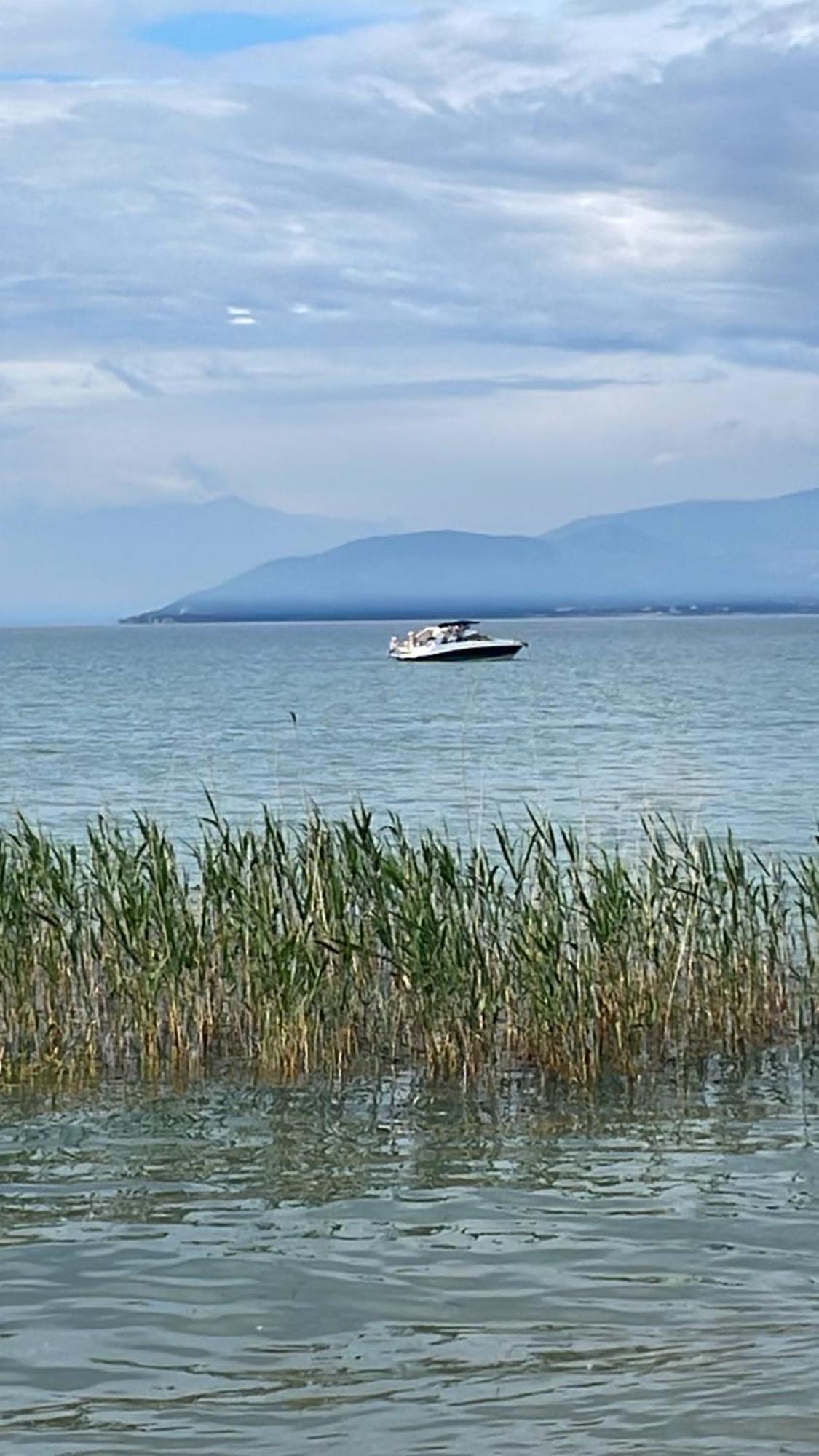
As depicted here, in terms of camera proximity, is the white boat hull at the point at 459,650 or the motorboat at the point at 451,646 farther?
the motorboat at the point at 451,646

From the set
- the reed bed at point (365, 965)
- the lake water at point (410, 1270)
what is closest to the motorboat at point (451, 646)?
the reed bed at point (365, 965)

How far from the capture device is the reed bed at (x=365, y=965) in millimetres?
12750

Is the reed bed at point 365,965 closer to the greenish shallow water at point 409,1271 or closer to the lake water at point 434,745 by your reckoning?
the greenish shallow water at point 409,1271

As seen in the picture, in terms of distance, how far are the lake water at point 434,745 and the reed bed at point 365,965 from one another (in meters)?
1.11

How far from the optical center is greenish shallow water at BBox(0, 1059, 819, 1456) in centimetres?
743

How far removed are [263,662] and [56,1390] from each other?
12960cm

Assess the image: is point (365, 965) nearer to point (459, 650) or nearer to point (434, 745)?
point (434, 745)

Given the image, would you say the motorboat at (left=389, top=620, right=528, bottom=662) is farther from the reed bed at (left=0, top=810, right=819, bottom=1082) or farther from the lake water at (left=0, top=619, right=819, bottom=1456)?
the lake water at (left=0, top=619, right=819, bottom=1456)

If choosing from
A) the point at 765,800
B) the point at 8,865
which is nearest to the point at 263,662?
the point at 765,800

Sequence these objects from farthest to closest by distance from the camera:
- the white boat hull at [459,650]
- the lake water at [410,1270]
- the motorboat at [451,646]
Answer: the motorboat at [451,646] < the white boat hull at [459,650] < the lake water at [410,1270]

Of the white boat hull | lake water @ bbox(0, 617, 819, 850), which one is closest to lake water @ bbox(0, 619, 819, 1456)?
lake water @ bbox(0, 617, 819, 850)

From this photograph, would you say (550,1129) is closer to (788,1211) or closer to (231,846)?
(788,1211)

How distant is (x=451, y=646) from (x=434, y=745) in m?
69.5

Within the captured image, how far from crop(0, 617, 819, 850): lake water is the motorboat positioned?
4.73m
